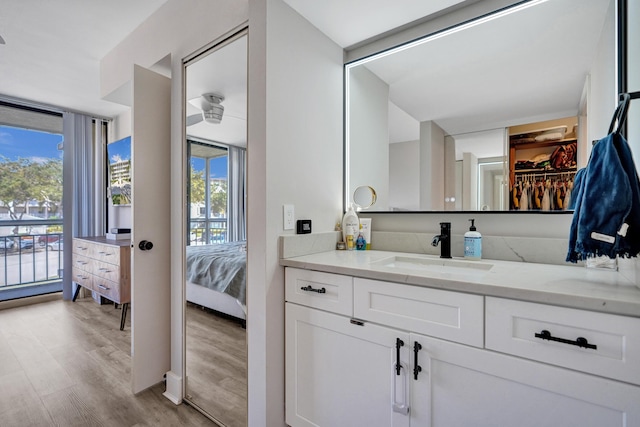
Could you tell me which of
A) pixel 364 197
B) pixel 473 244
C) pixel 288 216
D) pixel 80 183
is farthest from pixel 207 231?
pixel 80 183

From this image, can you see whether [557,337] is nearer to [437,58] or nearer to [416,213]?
[416,213]

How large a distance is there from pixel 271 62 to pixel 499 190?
1276 mm

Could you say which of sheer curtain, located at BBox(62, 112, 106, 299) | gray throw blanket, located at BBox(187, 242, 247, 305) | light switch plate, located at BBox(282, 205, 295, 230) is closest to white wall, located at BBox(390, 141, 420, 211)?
light switch plate, located at BBox(282, 205, 295, 230)

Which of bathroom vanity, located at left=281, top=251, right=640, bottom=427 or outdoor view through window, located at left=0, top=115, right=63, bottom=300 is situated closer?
bathroom vanity, located at left=281, top=251, right=640, bottom=427

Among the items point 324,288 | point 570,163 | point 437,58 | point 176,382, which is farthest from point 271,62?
point 176,382

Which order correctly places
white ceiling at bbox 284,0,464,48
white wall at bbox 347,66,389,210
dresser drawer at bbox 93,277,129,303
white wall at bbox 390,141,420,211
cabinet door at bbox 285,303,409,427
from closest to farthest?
cabinet door at bbox 285,303,409,427 < white ceiling at bbox 284,0,464,48 < white wall at bbox 390,141,420,211 < white wall at bbox 347,66,389,210 < dresser drawer at bbox 93,277,129,303

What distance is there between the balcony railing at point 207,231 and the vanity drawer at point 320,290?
1.67 ft

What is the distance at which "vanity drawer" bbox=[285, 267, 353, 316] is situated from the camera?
4.23 feet

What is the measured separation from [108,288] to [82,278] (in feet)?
2.65

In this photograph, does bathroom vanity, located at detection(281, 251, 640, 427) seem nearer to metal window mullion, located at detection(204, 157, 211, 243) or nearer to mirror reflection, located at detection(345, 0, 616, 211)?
mirror reflection, located at detection(345, 0, 616, 211)

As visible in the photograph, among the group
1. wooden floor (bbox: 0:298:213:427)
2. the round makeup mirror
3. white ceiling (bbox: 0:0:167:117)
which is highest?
white ceiling (bbox: 0:0:167:117)

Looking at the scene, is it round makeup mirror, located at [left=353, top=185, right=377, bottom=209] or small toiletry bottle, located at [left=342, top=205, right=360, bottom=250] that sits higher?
round makeup mirror, located at [left=353, top=185, right=377, bottom=209]

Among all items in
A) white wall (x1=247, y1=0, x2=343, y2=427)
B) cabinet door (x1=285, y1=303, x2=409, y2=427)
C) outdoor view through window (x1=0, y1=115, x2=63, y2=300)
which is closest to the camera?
cabinet door (x1=285, y1=303, x2=409, y2=427)

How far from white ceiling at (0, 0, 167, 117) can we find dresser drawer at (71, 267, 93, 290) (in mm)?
2037
